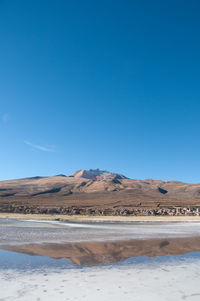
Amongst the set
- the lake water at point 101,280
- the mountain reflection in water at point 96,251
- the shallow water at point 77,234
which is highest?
the lake water at point 101,280

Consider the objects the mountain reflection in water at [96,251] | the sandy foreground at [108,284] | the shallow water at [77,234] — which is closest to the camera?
the sandy foreground at [108,284]

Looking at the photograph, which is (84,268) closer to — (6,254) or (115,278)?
(115,278)

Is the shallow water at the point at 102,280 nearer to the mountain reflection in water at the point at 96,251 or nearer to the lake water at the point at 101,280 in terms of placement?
the lake water at the point at 101,280

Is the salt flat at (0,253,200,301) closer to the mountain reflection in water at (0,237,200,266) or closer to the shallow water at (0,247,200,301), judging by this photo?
the shallow water at (0,247,200,301)

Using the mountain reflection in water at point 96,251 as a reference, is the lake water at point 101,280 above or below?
above

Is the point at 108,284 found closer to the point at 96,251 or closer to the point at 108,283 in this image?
the point at 108,283

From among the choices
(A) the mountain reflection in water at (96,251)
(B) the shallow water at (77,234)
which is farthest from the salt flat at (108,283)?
(B) the shallow water at (77,234)

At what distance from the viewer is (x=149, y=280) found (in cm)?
780

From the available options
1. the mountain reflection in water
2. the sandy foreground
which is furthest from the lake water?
the mountain reflection in water

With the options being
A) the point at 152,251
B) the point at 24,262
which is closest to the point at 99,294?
the point at 24,262

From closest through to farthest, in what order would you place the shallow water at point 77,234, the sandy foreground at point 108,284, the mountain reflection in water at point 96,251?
the sandy foreground at point 108,284
the mountain reflection in water at point 96,251
the shallow water at point 77,234

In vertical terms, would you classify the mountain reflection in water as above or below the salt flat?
below

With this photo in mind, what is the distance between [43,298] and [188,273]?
5.18m

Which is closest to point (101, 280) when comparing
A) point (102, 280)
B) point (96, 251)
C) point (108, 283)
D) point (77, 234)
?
point (102, 280)
